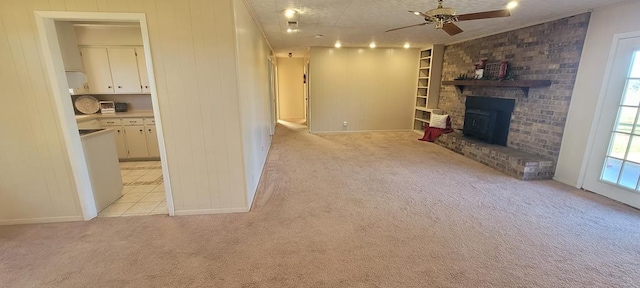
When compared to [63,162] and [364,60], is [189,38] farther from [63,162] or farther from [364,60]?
[364,60]

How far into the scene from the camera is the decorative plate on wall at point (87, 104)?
14.7 ft

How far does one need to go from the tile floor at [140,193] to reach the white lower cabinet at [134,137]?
205mm

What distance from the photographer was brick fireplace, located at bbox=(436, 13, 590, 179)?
3.68 metres

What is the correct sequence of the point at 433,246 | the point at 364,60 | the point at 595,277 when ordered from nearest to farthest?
1. the point at 595,277
2. the point at 433,246
3. the point at 364,60

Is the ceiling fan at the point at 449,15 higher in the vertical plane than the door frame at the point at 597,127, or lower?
higher

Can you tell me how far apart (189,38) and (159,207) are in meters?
1.86

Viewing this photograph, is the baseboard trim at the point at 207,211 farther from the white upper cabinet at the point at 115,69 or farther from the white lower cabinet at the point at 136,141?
the white upper cabinet at the point at 115,69

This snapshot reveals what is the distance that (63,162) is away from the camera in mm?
2582

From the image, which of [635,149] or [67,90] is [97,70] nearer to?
[67,90]

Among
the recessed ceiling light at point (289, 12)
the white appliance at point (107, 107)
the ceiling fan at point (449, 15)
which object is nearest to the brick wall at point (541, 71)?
the ceiling fan at point (449, 15)

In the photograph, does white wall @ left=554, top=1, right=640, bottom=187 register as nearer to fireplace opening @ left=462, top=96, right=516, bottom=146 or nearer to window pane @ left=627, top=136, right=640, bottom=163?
window pane @ left=627, top=136, right=640, bottom=163

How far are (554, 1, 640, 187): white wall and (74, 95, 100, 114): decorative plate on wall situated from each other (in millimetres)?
7299

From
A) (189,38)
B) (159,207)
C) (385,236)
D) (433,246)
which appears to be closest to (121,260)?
(159,207)

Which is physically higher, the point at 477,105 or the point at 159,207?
the point at 477,105
